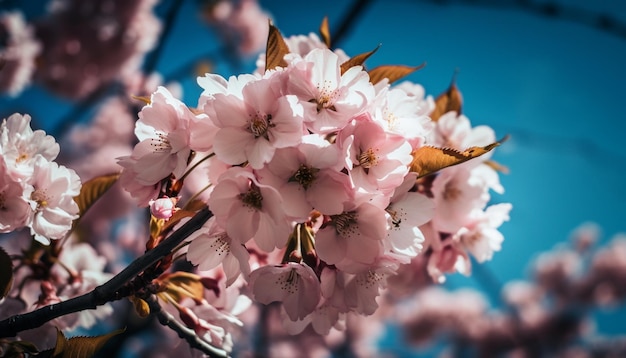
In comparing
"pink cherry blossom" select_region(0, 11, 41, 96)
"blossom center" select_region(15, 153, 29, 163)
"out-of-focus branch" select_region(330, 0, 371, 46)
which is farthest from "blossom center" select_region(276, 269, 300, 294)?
"pink cherry blossom" select_region(0, 11, 41, 96)

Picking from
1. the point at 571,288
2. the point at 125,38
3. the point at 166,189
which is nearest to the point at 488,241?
the point at 166,189

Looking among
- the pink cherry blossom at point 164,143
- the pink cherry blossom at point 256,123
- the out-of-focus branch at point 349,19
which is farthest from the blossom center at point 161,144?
the out-of-focus branch at point 349,19

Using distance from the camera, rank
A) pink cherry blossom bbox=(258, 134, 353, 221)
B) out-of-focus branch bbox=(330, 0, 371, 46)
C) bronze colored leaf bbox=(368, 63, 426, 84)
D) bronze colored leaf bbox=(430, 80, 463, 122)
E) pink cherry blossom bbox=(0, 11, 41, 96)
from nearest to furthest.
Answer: pink cherry blossom bbox=(258, 134, 353, 221) < bronze colored leaf bbox=(368, 63, 426, 84) < bronze colored leaf bbox=(430, 80, 463, 122) < out-of-focus branch bbox=(330, 0, 371, 46) < pink cherry blossom bbox=(0, 11, 41, 96)

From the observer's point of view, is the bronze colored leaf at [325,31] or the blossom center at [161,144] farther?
the bronze colored leaf at [325,31]

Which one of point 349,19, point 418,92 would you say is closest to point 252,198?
point 418,92

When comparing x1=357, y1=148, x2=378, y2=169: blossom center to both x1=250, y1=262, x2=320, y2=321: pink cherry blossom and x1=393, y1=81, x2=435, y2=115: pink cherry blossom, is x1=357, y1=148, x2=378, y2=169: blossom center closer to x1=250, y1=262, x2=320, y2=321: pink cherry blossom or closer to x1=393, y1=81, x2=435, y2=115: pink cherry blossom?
x1=250, y1=262, x2=320, y2=321: pink cherry blossom

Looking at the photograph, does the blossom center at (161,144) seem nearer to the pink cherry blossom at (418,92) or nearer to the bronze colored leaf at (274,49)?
the bronze colored leaf at (274,49)

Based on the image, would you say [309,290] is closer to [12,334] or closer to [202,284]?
[202,284]
